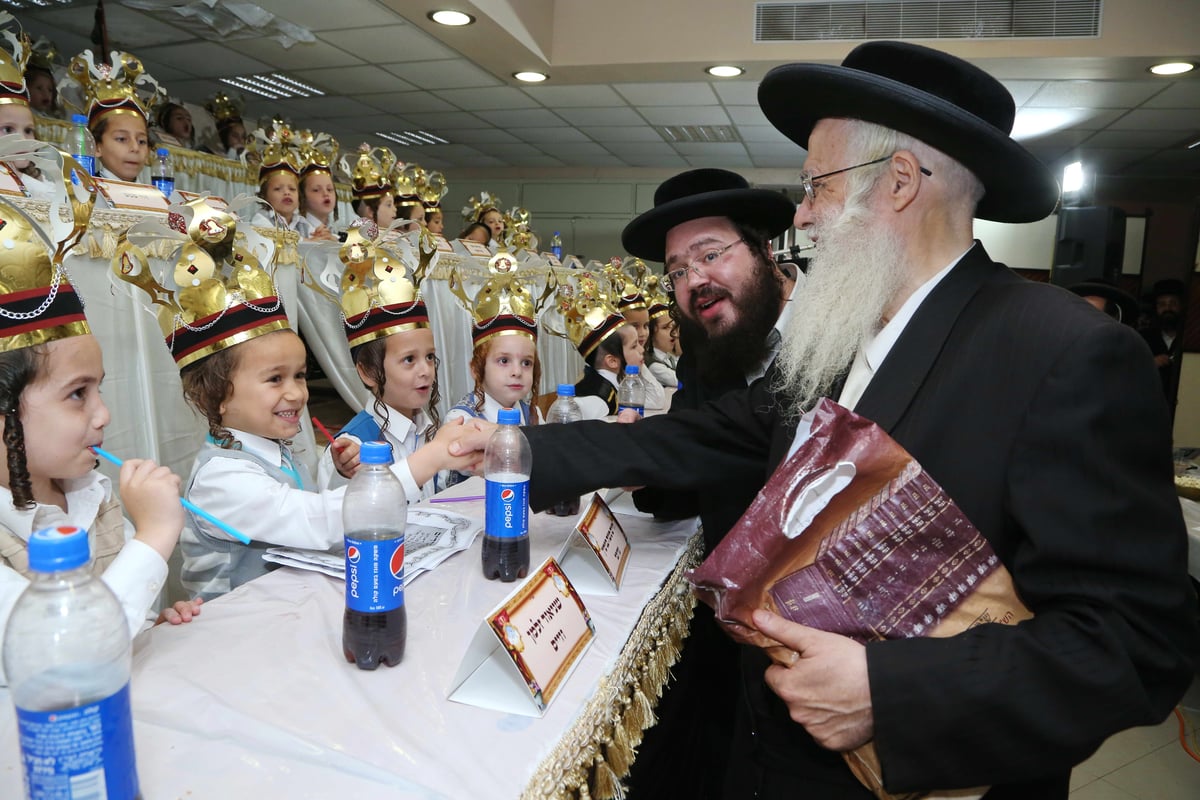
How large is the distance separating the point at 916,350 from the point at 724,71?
662 centimetres

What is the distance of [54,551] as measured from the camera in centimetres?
64

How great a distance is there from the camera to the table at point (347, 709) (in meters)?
0.84

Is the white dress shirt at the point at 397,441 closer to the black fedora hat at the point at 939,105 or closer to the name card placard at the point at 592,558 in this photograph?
the name card placard at the point at 592,558

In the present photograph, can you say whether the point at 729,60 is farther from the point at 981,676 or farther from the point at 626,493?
the point at 981,676

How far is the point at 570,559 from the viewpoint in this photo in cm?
151

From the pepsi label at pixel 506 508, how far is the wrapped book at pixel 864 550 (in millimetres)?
485

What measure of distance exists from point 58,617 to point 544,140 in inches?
485

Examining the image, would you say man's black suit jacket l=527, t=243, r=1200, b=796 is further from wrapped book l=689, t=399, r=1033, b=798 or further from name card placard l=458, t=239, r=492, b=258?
name card placard l=458, t=239, r=492, b=258

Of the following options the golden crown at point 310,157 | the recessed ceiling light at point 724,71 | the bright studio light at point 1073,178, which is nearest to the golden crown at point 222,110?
the golden crown at point 310,157

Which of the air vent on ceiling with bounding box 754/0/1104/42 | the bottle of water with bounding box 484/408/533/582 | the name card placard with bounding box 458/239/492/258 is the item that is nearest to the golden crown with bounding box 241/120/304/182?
the name card placard with bounding box 458/239/492/258

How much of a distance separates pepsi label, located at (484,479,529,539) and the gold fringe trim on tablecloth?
1.00ft

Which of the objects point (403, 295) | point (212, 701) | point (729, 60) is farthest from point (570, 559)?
point (729, 60)

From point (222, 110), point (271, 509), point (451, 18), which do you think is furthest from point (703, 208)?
point (222, 110)

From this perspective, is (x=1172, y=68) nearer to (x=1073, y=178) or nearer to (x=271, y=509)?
(x=1073, y=178)
